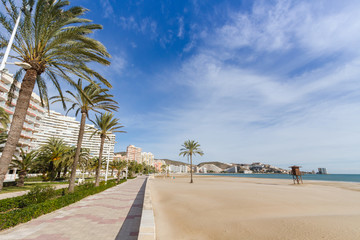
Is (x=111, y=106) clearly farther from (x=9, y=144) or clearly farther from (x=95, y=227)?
(x=95, y=227)

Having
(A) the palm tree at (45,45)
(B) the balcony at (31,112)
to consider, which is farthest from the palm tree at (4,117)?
(B) the balcony at (31,112)

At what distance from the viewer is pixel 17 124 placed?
282 inches

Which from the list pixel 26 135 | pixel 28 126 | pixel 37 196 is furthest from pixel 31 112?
pixel 37 196

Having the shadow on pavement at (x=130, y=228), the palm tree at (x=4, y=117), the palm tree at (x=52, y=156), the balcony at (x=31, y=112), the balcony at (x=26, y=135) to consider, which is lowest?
the shadow on pavement at (x=130, y=228)

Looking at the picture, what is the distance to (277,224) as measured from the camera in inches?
277

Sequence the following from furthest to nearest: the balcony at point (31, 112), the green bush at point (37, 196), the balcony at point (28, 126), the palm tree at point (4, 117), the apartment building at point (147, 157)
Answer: the apartment building at point (147, 157) → the balcony at point (31, 112) → the balcony at point (28, 126) → the palm tree at point (4, 117) → the green bush at point (37, 196)

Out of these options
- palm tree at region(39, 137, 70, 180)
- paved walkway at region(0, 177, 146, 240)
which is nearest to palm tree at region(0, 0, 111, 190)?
paved walkway at region(0, 177, 146, 240)

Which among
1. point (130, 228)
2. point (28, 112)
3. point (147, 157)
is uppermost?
point (28, 112)

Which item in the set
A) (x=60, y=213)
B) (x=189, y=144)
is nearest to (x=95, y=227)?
(x=60, y=213)

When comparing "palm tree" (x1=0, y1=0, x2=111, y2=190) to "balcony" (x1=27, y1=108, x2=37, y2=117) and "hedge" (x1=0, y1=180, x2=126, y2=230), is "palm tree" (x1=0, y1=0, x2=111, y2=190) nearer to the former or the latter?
"hedge" (x1=0, y1=180, x2=126, y2=230)

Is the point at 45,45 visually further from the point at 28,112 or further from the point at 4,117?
the point at 28,112

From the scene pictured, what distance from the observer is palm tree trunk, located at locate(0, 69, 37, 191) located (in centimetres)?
673

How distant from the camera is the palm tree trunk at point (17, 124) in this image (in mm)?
6731

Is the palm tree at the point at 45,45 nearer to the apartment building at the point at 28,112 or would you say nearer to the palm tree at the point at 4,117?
the palm tree at the point at 4,117
